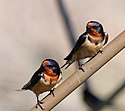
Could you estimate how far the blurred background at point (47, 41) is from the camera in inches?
97.6

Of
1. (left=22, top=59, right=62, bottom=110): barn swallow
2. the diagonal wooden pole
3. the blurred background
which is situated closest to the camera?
the diagonal wooden pole

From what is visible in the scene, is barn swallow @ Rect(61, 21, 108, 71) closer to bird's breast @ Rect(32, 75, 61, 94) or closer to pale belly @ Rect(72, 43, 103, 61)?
pale belly @ Rect(72, 43, 103, 61)

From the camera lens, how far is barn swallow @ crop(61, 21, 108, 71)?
4.85ft

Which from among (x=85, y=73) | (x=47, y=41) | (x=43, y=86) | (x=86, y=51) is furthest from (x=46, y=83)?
→ (x=47, y=41)

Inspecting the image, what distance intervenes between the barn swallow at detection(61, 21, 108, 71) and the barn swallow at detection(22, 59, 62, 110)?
0.28ft

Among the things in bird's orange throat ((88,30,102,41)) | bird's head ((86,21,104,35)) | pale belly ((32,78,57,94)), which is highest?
bird's head ((86,21,104,35))

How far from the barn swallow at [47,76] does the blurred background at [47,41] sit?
0.89m

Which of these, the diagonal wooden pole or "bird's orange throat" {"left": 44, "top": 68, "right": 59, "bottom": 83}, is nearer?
the diagonal wooden pole

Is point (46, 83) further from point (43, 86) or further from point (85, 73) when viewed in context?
point (85, 73)

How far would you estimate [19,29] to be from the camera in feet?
8.46

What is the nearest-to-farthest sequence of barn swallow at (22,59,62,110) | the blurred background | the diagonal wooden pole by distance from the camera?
the diagonal wooden pole
barn swallow at (22,59,62,110)
the blurred background

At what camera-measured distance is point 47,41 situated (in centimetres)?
258

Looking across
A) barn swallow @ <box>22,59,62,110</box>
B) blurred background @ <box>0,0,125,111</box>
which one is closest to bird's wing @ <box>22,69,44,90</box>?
barn swallow @ <box>22,59,62,110</box>

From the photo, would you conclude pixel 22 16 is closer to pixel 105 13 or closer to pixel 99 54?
pixel 105 13
